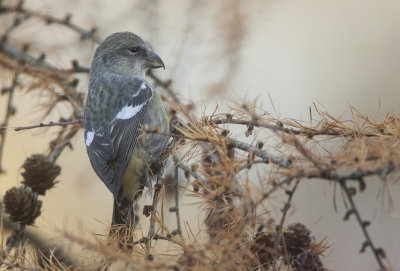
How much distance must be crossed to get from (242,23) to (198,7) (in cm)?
43

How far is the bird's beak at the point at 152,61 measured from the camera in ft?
13.0

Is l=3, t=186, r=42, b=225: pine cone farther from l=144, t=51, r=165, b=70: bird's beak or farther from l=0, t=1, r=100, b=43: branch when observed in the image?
l=144, t=51, r=165, b=70: bird's beak

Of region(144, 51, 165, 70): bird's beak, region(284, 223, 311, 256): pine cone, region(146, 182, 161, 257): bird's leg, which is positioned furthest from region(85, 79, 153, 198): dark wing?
region(284, 223, 311, 256): pine cone

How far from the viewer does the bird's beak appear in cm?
397

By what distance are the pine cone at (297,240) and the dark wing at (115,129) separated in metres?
1.42

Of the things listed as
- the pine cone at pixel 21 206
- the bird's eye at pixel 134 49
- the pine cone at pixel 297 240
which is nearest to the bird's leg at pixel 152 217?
the pine cone at pixel 297 240

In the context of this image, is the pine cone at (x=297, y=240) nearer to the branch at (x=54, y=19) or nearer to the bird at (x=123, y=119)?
the bird at (x=123, y=119)

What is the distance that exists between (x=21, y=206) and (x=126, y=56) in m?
1.91

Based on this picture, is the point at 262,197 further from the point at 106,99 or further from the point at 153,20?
the point at 153,20

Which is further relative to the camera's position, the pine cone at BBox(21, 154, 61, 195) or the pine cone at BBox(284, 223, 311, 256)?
the pine cone at BBox(21, 154, 61, 195)

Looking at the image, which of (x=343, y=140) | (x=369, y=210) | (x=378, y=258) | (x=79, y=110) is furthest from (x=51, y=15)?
(x=369, y=210)

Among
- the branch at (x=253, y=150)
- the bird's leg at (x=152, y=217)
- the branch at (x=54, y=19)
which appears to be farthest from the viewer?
the branch at (x=54, y=19)

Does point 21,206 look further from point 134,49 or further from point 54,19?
point 134,49

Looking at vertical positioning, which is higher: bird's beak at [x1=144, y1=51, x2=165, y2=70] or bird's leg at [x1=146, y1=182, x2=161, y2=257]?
bird's beak at [x1=144, y1=51, x2=165, y2=70]
